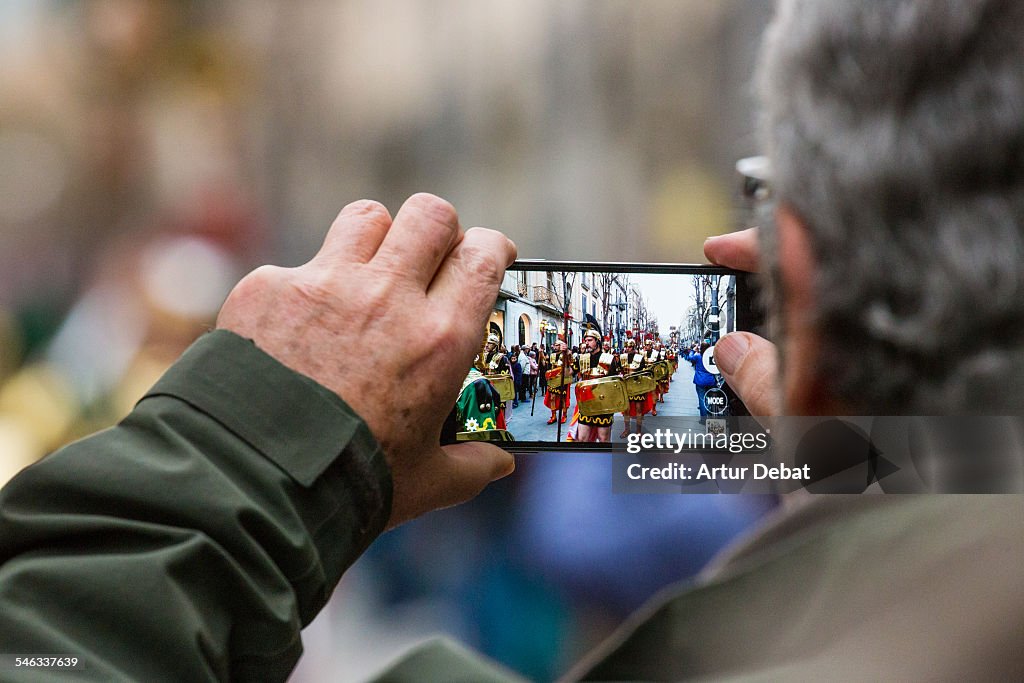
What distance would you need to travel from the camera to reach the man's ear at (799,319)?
1.61 ft

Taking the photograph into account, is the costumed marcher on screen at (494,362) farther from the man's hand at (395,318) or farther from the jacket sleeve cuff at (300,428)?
the jacket sleeve cuff at (300,428)

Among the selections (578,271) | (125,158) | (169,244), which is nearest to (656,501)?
(578,271)

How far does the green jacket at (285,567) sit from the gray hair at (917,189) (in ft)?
0.35

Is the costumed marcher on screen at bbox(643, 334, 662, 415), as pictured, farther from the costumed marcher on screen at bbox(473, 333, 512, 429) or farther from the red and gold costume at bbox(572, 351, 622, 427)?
the costumed marcher on screen at bbox(473, 333, 512, 429)

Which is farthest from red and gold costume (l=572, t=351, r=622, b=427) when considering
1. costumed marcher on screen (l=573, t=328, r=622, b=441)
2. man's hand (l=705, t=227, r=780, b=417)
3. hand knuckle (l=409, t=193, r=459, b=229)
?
hand knuckle (l=409, t=193, r=459, b=229)

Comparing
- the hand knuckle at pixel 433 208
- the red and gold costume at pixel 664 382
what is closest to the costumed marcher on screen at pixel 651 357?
→ the red and gold costume at pixel 664 382

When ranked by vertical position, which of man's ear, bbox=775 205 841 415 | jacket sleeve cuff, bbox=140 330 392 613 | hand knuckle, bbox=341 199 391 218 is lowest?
jacket sleeve cuff, bbox=140 330 392 613

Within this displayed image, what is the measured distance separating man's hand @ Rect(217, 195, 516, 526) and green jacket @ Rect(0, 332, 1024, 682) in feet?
0.12

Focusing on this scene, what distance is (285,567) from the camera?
49cm

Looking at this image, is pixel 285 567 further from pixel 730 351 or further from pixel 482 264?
pixel 730 351

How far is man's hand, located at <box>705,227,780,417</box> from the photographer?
28.8 inches

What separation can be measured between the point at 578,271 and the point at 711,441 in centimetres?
21

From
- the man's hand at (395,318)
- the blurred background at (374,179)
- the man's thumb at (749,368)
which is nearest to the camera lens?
the man's hand at (395,318)

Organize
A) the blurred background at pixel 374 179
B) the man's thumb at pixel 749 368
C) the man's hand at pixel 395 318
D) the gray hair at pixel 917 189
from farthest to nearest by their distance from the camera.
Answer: the blurred background at pixel 374 179
the man's thumb at pixel 749 368
the man's hand at pixel 395 318
the gray hair at pixel 917 189
